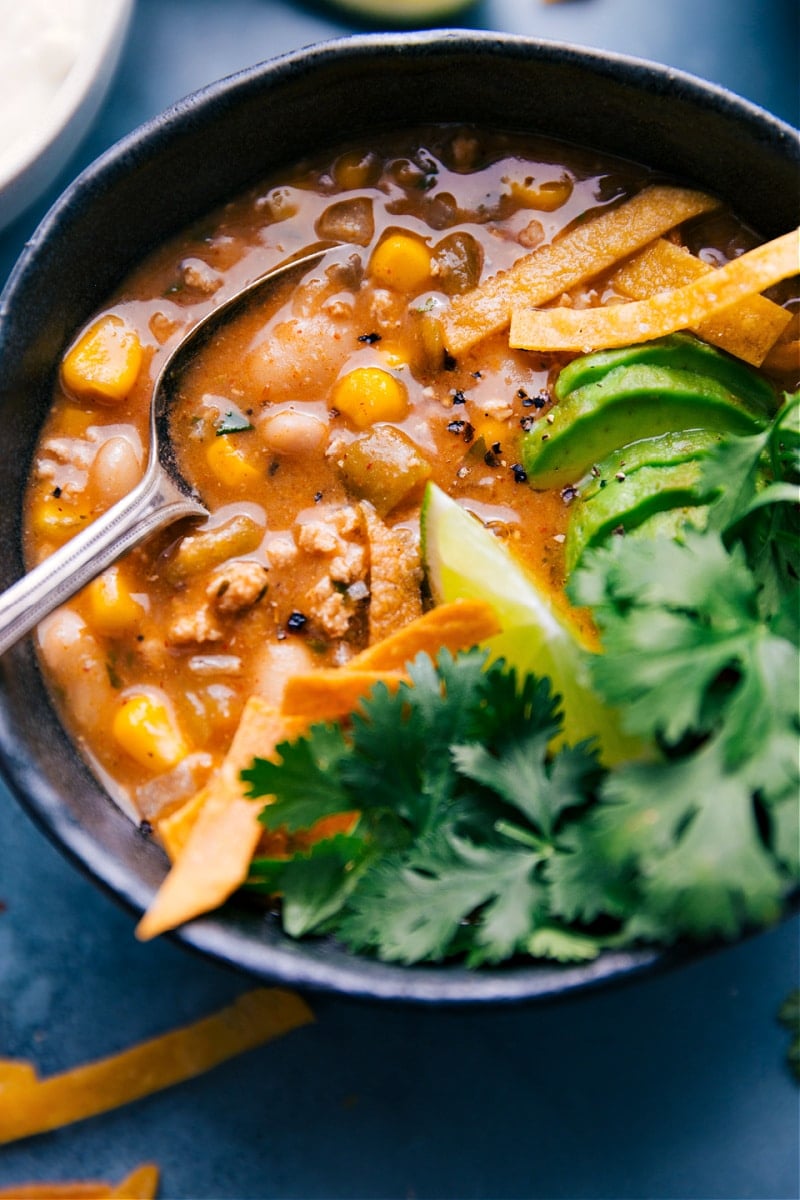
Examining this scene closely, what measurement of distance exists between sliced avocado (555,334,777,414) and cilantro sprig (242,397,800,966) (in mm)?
327

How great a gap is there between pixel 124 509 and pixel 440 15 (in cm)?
171

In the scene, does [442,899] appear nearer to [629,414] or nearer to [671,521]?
[671,521]

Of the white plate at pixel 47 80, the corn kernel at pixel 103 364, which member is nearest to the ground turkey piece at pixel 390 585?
the corn kernel at pixel 103 364

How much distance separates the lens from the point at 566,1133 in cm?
307

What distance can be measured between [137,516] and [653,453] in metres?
1.22

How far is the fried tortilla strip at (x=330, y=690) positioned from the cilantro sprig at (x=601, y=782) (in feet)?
0.17

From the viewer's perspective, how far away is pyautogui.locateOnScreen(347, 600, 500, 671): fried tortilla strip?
258cm

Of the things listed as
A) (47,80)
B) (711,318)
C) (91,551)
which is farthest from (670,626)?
(47,80)

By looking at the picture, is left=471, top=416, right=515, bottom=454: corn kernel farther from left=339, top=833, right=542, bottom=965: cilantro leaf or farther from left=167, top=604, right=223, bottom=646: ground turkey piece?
left=339, top=833, right=542, bottom=965: cilantro leaf

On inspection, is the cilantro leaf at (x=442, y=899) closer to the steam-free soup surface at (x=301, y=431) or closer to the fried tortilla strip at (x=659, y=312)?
the steam-free soup surface at (x=301, y=431)

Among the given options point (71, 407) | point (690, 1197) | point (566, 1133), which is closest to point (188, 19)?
point (71, 407)

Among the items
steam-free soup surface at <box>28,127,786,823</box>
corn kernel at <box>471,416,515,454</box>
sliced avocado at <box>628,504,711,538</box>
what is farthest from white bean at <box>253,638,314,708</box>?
sliced avocado at <box>628,504,711,538</box>

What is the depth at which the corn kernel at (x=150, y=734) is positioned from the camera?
286 cm

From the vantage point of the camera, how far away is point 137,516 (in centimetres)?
291
